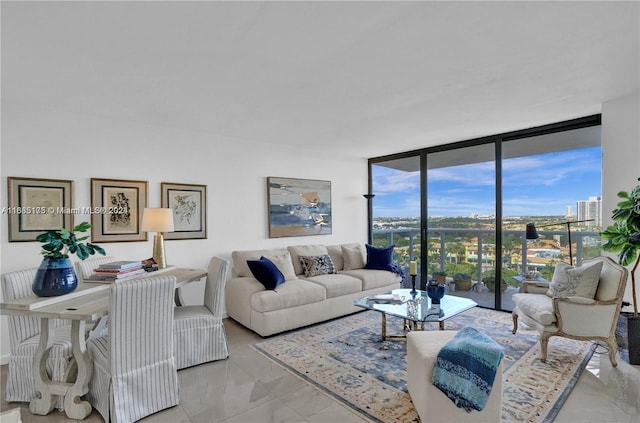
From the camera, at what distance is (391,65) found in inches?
94.3

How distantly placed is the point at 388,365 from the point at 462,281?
8.66 feet

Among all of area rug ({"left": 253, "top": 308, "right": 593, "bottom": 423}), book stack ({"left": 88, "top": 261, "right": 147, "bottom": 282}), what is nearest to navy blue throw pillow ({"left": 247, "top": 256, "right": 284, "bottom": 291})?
area rug ({"left": 253, "top": 308, "right": 593, "bottom": 423})

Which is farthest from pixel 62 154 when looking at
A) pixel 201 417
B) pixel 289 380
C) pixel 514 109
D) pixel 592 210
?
pixel 592 210

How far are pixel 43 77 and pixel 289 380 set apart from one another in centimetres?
312

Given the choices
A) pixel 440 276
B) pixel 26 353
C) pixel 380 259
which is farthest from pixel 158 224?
pixel 440 276

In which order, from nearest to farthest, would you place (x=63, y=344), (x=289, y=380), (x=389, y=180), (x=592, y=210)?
(x=63, y=344) → (x=289, y=380) → (x=592, y=210) → (x=389, y=180)

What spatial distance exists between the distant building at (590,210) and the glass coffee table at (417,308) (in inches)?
70.0

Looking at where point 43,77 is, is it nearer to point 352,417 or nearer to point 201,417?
point 201,417

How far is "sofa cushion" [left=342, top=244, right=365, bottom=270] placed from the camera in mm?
5191

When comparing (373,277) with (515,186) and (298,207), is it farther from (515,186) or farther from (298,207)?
(515,186)

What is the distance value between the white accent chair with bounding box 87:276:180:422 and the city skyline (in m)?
4.23

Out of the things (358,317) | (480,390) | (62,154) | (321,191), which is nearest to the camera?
(480,390)

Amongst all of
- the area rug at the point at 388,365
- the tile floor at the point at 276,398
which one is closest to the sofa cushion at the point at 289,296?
the area rug at the point at 388,365

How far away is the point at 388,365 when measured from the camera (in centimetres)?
290
